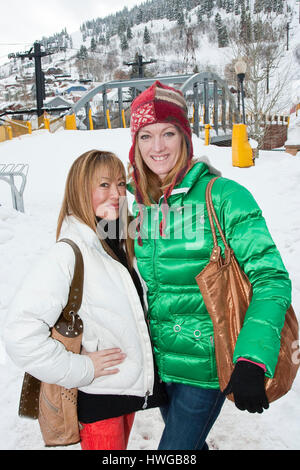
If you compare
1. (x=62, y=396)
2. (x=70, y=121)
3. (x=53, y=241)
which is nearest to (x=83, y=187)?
(x=62, y=396)

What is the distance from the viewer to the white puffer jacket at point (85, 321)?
1.40m

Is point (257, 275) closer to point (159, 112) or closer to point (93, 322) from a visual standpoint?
point (93, 322)

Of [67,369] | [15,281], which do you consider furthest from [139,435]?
[15,281]

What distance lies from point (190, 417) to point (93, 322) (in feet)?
1.88

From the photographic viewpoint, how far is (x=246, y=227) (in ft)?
4.66

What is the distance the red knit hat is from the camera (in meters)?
1.82

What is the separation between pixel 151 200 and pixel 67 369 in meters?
0.87

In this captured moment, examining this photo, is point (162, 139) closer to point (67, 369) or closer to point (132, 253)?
point (132, 253)

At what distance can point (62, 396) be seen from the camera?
5.04ft

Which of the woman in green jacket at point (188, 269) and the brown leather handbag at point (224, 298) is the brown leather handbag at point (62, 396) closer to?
the woman in green jacket at point (188, 269)

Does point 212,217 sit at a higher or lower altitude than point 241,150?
higher

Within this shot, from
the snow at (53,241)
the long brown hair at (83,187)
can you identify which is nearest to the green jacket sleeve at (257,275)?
the long brown hair at (83,187)

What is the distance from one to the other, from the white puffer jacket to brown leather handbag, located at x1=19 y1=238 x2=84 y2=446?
4 centimetres

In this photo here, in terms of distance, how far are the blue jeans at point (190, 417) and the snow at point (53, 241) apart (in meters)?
0.99
